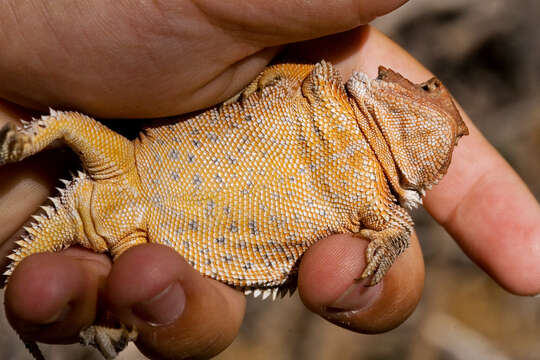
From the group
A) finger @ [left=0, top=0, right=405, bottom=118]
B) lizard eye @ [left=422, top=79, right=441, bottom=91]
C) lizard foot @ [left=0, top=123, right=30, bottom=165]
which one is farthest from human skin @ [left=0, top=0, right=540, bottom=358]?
lizard eye @ [left=422, top=79, right=441, bottom=91]

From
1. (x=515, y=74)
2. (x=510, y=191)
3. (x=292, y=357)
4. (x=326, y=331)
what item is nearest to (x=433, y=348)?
(x=326, y=331)

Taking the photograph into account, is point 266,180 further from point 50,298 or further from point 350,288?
point 50,298

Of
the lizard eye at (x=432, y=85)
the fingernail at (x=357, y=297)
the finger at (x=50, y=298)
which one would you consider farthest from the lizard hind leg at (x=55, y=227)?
the lizard eye at (x=432, y=85)

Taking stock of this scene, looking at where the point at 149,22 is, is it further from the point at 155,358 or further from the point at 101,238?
the point at 155,358

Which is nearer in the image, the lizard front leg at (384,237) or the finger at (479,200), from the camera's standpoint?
the lizard front leg at (384,237)

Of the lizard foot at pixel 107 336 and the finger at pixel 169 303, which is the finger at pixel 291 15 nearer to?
the finger at pixel 169 303

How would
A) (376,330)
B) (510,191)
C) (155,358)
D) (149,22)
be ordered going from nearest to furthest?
(149,22) → (155,358) → (376,330) → (510,191)

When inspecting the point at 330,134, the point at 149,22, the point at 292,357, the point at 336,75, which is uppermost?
the point at 149,22
